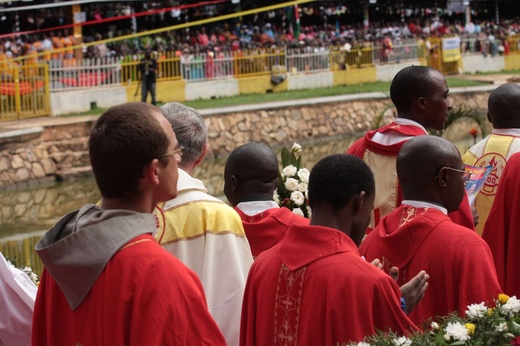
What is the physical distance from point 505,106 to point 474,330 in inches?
108

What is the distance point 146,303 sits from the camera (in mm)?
3139

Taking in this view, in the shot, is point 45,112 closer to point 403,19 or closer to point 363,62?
point 363,62

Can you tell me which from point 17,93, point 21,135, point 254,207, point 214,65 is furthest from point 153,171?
point 214,65

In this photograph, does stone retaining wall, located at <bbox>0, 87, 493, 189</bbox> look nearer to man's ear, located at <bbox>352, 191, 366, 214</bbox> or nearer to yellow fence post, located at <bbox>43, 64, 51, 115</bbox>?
yellow fence post, located at <bbox>43, 64, 51, 115</bbox>

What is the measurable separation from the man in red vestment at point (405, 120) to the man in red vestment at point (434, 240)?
1.29 meters

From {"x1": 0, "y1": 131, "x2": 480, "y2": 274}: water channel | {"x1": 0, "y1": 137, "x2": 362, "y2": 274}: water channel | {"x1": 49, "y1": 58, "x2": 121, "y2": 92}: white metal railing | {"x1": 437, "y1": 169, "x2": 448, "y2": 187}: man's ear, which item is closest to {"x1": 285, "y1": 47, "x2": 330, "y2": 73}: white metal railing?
{"x1": 49, "y1": 58, "x2": 121, "y2": 92}: white metal railing

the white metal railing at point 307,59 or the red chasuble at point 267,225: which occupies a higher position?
the white metal railing at point 307,59

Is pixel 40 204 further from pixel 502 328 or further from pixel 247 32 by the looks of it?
pixel 247 32

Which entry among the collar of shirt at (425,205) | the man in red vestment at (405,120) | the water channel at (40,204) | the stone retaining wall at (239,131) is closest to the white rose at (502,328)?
the collar of shirt at (425,205)

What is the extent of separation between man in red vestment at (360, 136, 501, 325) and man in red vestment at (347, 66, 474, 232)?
50.7 inches

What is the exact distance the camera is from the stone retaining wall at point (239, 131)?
20438 mm

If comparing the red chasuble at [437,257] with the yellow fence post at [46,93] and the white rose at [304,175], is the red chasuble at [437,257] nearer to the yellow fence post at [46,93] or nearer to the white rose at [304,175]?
the white rose at [304,175]

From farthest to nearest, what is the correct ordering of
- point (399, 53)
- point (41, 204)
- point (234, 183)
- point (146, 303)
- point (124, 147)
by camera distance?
point (399, 53) → point (41, 204) → point (234, 183) → point (124, 147) → point (146, 303)

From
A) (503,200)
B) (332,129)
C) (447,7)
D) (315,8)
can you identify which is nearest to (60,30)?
(332,129)
